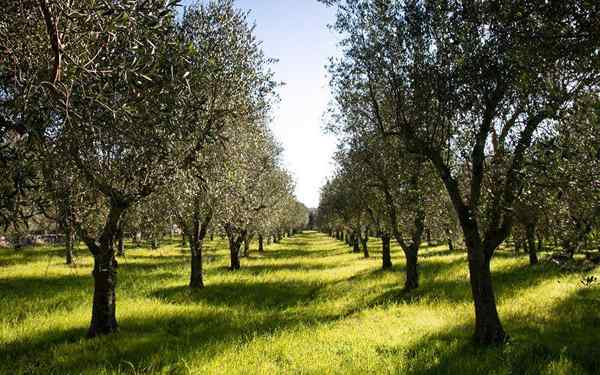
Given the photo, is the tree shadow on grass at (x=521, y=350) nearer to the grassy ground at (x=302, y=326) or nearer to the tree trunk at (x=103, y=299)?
the grassy ground at (x=302, y=326)

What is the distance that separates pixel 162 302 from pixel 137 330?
569 centimetres

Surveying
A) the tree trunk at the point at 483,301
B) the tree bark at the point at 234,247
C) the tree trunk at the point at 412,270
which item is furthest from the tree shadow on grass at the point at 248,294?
the tree trunk at the point at 483,301

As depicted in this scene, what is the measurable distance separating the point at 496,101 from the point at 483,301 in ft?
20.5

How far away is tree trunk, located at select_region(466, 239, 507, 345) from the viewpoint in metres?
12.8

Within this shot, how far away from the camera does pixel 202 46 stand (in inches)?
587

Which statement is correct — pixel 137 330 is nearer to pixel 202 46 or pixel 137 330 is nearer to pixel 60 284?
pixel 202 46

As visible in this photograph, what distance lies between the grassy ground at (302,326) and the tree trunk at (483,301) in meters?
0.58

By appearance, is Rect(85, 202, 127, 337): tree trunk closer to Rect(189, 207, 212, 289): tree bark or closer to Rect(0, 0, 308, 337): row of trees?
Rect(0, 0, 308, 337): row of trees

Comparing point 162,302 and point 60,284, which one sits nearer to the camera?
point 162,302

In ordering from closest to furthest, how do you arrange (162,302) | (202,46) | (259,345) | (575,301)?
(259,345), (202,46), (575,301), (162,302)

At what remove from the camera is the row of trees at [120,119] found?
18.7 feet

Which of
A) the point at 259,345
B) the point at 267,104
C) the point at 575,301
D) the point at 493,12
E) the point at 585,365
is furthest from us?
the point at 267,104

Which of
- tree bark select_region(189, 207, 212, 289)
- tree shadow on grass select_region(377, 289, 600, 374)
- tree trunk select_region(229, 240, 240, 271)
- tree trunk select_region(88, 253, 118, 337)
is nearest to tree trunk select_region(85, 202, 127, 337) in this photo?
tree trunk select_region(88, 253, 118, 337)

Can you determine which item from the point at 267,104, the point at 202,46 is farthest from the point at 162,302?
the point at 202,46
